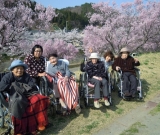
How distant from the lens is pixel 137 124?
336cm

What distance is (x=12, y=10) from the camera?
6227mm

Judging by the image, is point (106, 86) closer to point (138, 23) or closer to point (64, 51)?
point (64, 51)

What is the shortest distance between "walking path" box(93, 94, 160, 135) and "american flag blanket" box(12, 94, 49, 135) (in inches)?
36.0

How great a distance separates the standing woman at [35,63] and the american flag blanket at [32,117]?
979mm

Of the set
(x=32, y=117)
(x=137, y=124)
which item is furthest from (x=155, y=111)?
(x=32, y=117)

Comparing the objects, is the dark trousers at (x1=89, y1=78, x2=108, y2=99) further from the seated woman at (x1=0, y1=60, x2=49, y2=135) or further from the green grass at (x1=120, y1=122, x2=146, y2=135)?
the seated woman at (x1=0, y1=60, x2=49, y2=135)

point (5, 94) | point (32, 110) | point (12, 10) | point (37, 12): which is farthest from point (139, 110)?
point (37, 12)

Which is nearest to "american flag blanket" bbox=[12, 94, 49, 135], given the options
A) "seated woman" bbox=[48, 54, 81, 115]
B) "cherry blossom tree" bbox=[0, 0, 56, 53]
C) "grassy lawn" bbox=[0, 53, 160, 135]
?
"grassy lawn" bbox=[0, 53, 160, 135]

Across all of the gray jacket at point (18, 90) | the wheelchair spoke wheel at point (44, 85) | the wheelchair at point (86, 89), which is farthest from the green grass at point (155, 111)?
the gray jacket at point (18, 90)

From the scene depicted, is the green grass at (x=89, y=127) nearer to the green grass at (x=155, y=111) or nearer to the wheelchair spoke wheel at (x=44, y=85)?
the wheelchair spoke wheel at (x=44, y=85)

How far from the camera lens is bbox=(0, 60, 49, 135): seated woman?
2.84 meters

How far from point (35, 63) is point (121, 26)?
32.1ft

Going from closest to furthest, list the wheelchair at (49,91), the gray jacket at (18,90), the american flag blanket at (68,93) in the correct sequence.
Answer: the gray jacket at (18,90) → the american flag blanket at (68,93) → the wheelchair at (49,91)

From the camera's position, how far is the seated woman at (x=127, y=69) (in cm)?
434
